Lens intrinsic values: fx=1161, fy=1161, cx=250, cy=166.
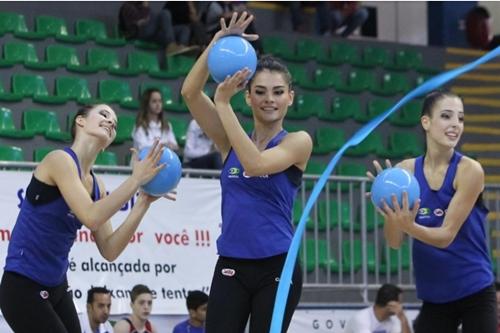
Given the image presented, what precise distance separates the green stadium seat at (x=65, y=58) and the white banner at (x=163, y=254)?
11.2 feet

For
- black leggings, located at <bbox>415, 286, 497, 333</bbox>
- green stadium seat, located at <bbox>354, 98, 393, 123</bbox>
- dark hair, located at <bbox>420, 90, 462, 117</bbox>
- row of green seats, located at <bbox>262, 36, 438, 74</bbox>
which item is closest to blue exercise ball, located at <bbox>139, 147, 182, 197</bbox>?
dark hair, located at <bbox>420, 90, 462, 117</bbox>

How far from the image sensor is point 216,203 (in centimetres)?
1027

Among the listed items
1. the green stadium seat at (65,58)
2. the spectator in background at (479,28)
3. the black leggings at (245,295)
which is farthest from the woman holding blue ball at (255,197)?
the spectator in background at (479,28)

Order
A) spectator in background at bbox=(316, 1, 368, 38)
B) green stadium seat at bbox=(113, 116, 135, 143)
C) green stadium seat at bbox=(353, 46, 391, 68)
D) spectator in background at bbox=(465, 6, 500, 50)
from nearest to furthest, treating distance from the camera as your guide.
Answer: green stadium seat at bbox=(113, 116, 135, 143)
green stadium seat at bbox=(353, 46, 391, 68)
spectator in background at bbox=(316, 1, 368, 38)
spectator in background at bbox=(465, 6, 500, 50)

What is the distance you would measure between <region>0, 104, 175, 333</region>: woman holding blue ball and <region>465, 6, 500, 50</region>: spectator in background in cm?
1237

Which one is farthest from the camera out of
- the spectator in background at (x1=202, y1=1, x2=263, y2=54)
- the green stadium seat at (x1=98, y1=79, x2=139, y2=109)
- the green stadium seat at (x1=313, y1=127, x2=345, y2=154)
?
the green stadium seat at (x1=313, y1=127, x2=345, y2=154)

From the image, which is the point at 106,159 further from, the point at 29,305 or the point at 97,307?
the point at 29,305

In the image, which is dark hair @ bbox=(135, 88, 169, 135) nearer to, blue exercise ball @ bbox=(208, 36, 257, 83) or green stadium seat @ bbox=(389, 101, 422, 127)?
green stadium seat @ bbox=(389, 101, 422, 127)

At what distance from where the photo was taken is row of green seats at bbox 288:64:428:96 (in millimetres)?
15055

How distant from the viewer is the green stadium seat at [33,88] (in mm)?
12406

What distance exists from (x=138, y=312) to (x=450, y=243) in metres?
4.27

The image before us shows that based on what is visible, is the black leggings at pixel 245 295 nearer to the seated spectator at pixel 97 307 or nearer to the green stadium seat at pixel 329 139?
the seated spectator at pixel 97 307

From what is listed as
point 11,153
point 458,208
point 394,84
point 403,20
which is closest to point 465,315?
point 458,208

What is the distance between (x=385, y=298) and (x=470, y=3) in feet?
29.4
